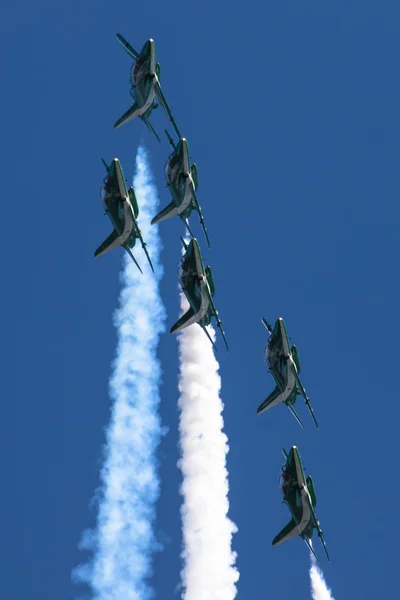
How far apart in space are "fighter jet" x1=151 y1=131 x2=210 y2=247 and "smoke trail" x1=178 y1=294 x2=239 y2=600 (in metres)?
7.67

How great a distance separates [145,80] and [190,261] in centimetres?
1179

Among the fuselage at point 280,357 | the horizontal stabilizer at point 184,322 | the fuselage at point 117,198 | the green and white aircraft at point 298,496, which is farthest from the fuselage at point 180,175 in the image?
the green and white aircraft at point 298,496

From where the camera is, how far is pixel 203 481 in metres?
138

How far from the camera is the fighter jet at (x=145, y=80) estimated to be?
5167 inches

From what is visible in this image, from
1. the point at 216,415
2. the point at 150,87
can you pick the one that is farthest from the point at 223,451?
the point at 150,87

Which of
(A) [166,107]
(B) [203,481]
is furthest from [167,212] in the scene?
(B) [203,481]

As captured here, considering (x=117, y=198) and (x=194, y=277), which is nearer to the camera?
(x=117, y=198)

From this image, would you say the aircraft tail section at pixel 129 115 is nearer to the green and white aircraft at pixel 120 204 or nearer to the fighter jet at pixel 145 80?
the fighter jet at pixel 145 80

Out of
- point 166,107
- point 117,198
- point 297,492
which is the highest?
point 166,107

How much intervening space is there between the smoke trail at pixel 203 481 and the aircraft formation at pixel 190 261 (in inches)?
207

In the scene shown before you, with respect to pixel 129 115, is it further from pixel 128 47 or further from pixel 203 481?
pixel 203 481

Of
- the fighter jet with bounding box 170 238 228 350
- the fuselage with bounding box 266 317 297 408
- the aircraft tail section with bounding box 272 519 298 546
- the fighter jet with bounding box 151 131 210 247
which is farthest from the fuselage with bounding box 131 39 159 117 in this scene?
the aircraft tail section with bounding box 272 519 298 546

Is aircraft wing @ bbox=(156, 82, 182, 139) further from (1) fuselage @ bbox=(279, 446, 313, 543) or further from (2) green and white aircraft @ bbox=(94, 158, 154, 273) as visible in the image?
(1) fuselage @ bbox=(279, 446, 313, 543)

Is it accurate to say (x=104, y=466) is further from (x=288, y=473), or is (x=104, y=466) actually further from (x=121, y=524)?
(x=288, y=473)
